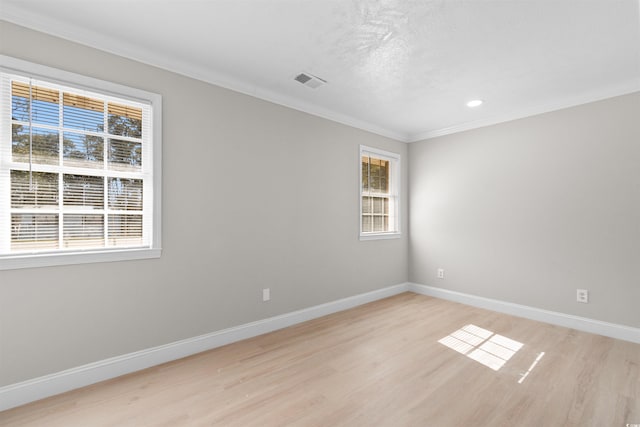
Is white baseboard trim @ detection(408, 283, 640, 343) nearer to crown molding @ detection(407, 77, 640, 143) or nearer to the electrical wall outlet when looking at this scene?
the electrical wall outlet

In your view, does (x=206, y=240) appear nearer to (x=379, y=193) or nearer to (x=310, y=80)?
(x=310, y=80)

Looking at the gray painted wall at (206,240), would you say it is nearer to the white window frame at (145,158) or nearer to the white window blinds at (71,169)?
the white window frame at (145,158)

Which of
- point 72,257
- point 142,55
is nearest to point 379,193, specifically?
point 142,55

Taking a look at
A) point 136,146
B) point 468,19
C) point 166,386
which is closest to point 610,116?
point 468,19

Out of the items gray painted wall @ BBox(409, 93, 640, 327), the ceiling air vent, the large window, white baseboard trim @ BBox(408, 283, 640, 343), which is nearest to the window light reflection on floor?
white baseboard trim @ BBox(408, 283, 640, 343)

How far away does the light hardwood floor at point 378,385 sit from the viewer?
6.03 ft

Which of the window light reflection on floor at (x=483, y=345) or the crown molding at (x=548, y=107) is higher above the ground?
the crown molding at (x=548, y=107)

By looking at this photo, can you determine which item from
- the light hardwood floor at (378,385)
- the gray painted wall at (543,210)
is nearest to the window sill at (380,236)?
the gray painted wall at (543,210)

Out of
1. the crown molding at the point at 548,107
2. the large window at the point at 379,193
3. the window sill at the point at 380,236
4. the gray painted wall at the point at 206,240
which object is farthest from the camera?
the large window at the point at 379,193

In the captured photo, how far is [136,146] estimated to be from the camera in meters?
2.47

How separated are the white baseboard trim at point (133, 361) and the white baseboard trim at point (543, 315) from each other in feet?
6.77

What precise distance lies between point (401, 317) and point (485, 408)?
1722 mm

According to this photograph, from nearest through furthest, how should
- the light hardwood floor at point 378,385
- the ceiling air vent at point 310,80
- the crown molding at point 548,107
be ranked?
1. the light hardwood floor at point 378,385
2. the ceiling air vent at point 310,80
3. the crown molding at point 548,107

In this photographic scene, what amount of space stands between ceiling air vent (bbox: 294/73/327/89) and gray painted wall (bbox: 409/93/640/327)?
97.1 inches
